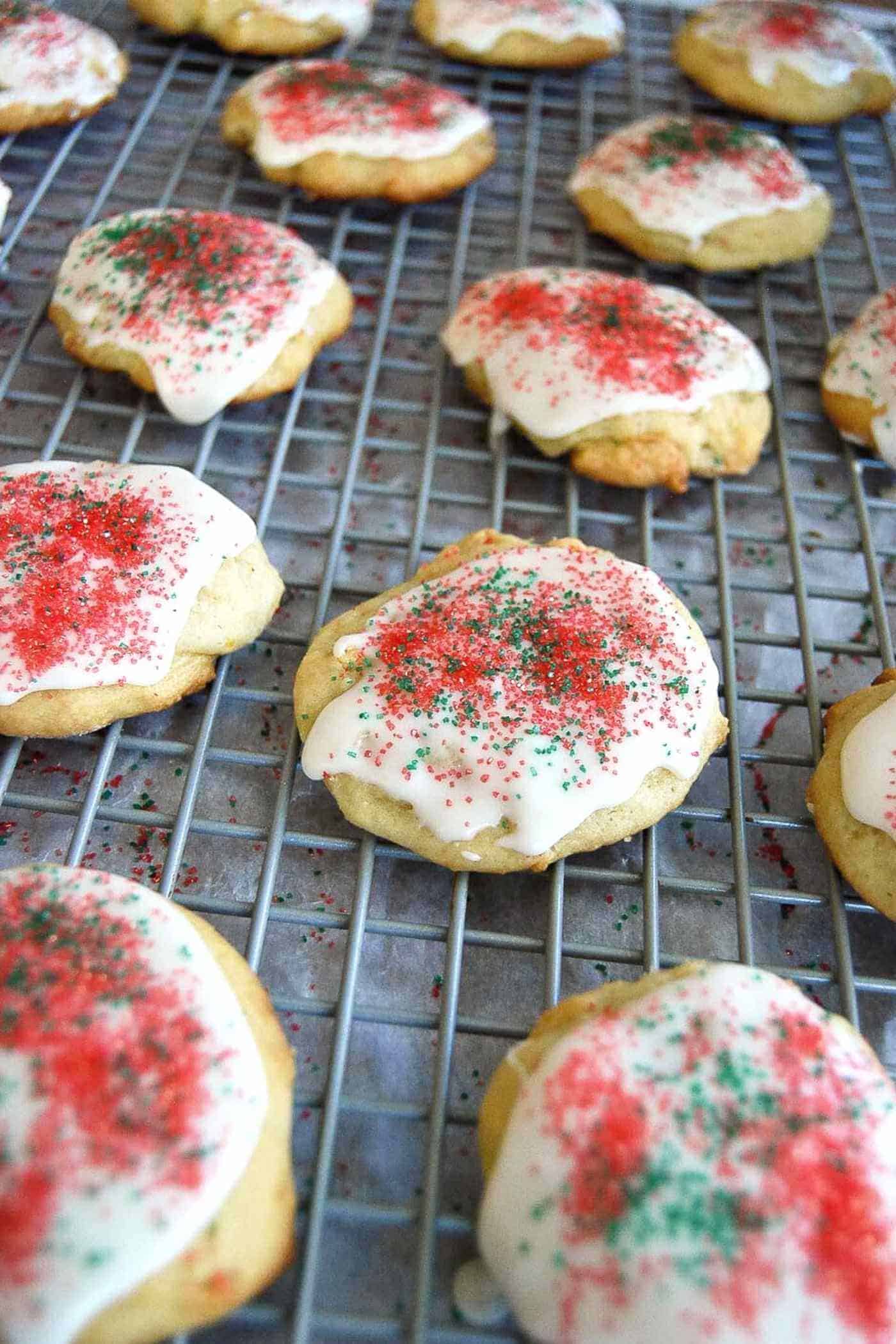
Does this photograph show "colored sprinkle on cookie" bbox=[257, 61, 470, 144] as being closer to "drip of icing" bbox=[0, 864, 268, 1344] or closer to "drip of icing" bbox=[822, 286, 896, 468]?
"drip of icing" bbox=[822, 286, 896, 468]

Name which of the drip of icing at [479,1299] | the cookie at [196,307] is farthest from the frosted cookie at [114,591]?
the drip of icing at [479,1299]

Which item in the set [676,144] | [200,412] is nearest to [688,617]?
[200,412]

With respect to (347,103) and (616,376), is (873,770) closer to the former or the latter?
(616,376)

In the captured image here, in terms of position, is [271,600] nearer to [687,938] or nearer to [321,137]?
[687,938]

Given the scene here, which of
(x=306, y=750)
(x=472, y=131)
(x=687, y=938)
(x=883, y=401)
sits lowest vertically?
(x=687, y=938)

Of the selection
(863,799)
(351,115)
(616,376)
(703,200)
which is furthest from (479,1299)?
(351,115)

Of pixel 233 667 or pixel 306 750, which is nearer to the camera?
pixel 306 750

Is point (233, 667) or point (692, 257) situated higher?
point (692, 257)

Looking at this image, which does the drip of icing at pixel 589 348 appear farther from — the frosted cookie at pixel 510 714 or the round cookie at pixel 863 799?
the round cookie at pixel 863 799
